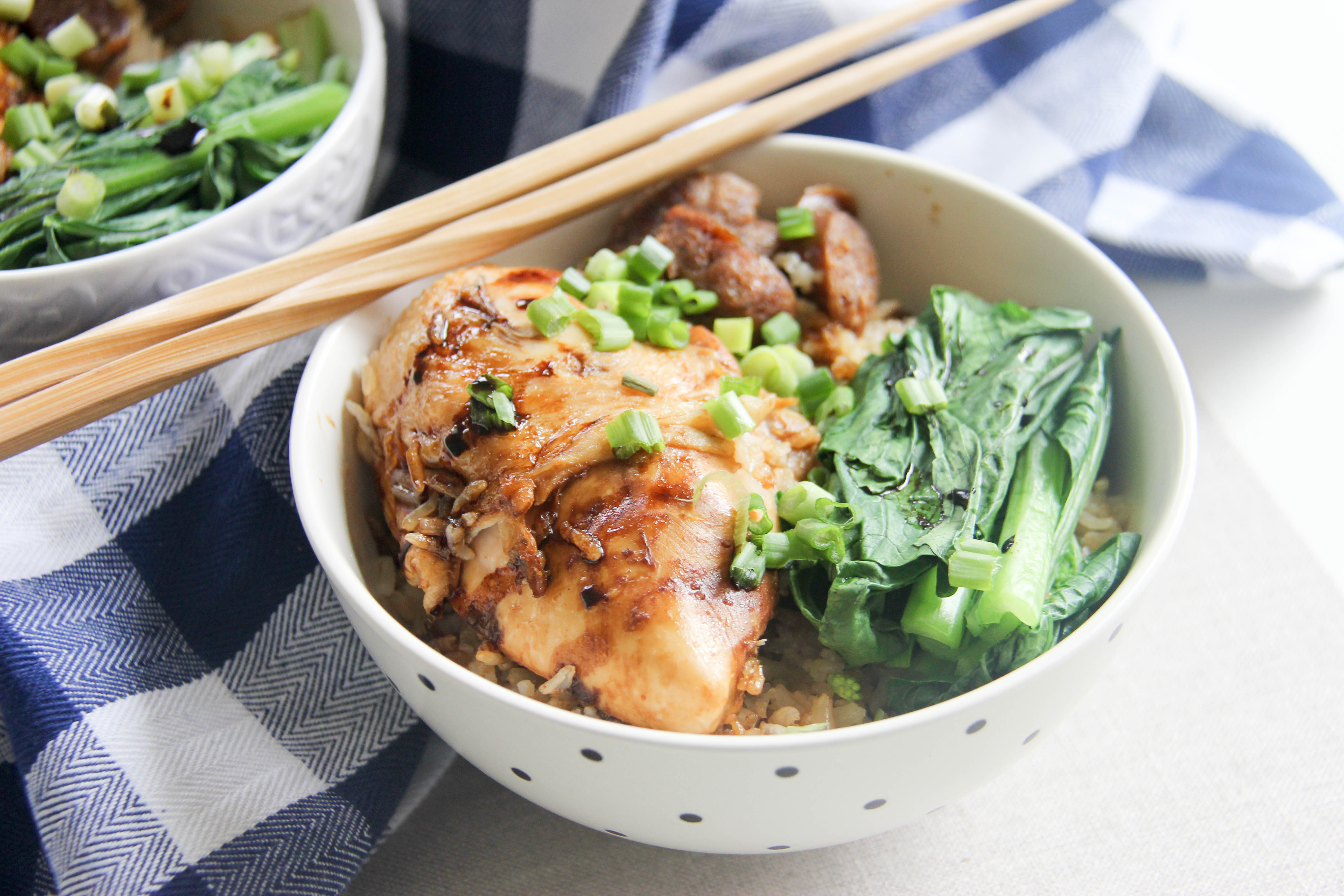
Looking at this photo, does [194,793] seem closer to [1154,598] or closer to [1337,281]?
[1154,598]

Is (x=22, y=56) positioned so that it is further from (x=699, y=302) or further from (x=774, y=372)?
(x=774, y=372)

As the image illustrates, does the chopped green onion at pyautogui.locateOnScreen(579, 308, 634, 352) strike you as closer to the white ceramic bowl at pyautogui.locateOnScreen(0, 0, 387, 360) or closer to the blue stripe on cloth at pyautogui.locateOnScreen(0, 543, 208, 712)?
the white ceramic bowl at pyautogui.locateOnScreen(0, 0, 387, 360)

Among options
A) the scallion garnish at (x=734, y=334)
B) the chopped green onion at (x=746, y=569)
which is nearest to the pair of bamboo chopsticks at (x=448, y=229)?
the scallion garnish at (x=734, y=334)

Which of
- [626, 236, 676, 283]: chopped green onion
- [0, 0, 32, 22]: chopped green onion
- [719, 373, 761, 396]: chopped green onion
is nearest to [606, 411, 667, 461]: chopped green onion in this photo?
[719, 373, 761, 396]: chopped green onion

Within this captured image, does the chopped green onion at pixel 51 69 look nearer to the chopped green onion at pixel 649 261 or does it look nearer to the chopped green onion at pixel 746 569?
the chopped green onion at pixel 649 261

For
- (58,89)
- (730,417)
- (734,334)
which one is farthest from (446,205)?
(58,89)

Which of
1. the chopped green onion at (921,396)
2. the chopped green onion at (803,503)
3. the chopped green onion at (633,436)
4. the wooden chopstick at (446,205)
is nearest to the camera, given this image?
the chopped green onion at (633,436)
